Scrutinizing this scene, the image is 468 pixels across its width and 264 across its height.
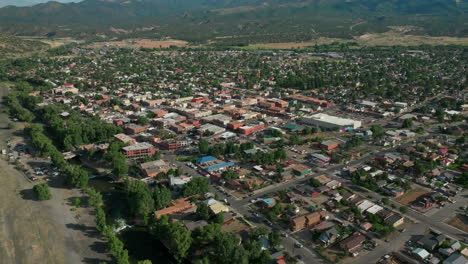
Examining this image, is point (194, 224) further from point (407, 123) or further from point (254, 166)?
point (407, 123)

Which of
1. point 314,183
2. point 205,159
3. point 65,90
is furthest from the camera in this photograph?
point 65,90

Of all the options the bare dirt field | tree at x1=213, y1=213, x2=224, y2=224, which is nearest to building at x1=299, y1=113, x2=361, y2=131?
tree at x1=213, y1=213, x2=224, y2=224

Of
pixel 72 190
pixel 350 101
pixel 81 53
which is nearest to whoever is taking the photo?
pixel 72 190

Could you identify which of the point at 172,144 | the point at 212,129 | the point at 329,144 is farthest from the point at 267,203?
the point at 212,129

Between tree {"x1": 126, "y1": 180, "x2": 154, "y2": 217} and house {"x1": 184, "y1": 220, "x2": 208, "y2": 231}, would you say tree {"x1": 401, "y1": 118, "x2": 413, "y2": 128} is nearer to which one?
house {"x1": 184, "y1": 220, "x2": 208, "y2": 231}

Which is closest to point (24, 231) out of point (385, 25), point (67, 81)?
point (67, 81)

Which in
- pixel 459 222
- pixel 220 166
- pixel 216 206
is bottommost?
pixel 459 222

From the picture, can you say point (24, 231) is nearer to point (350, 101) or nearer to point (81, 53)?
point (350, 101)
